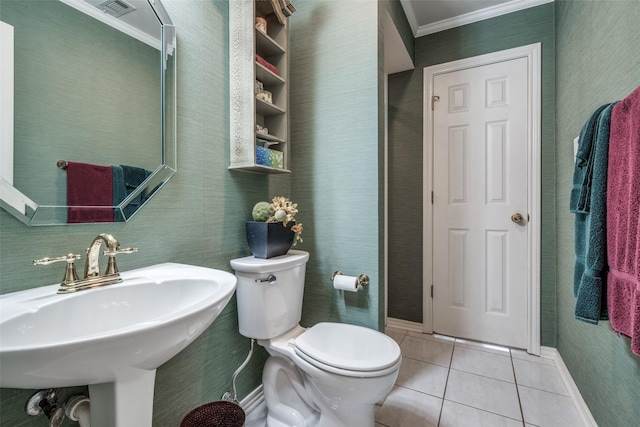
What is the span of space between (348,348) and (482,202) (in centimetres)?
155

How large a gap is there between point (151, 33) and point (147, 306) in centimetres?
94

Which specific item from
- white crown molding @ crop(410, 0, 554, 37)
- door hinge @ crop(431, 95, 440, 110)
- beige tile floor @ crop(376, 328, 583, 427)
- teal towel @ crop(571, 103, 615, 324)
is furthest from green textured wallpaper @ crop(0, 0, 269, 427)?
door hinge @ crop(431, 95, 440, 110)

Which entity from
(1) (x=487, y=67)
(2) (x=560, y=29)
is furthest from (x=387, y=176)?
(2) (x=560, y=29)

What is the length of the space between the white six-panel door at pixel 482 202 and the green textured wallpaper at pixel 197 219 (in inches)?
61.1

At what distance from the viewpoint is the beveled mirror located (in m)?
0.75

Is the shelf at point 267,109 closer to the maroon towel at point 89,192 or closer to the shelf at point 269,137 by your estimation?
the shelf at point 269,137

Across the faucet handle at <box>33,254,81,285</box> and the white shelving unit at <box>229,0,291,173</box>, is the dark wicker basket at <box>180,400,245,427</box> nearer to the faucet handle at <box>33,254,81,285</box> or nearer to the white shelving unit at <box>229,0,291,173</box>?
the faucet handle at <box>33,254,81,285</box>

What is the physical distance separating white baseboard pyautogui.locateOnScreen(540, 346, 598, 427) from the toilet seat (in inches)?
40.2

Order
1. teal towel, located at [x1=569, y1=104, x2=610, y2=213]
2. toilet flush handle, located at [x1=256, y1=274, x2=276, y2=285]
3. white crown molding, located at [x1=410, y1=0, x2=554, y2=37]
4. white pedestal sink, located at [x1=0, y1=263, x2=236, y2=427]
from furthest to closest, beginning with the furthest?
white crown molding, located at [x1=410, y1=0, x2=554, y2=37] → toilet flush handle, located at [x1=256, y1=274, x2=276, y2=285] → teal towel, located at [x1=569, y1=104, x2=610, y2=213] → white pedestal sink, located at [x1=0, y1=263, x2=236, y2=427]

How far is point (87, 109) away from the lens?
0.87 meters

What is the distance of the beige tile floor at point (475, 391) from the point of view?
141 cm

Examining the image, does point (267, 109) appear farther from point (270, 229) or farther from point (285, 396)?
point (285, 396)

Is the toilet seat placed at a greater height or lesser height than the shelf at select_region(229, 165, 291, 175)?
lesser

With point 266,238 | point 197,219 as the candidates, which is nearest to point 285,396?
point 266,238
